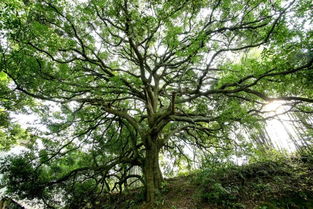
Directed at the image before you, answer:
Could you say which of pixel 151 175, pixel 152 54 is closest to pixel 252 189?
pixel 151 175

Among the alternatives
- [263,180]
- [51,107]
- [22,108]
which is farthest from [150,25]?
[22,108]

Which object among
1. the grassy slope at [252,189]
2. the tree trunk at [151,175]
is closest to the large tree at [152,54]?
the tree trunk at [151,175]

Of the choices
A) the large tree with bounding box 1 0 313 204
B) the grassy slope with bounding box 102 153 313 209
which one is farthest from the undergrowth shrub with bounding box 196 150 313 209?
the large tree with bounding box 1 0 313 204

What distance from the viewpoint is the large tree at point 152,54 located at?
307 cm

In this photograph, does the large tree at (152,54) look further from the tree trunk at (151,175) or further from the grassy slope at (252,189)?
the grassy slope at (252,189)

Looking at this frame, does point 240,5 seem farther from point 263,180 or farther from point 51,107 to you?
point 51,107

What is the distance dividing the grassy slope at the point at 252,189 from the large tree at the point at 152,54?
944mm

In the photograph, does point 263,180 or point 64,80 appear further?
point 64,80

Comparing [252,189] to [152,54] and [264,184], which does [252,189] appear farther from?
[152,54]

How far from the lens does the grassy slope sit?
3.08m

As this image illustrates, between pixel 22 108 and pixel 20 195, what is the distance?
3.03 m

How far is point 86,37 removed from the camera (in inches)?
200

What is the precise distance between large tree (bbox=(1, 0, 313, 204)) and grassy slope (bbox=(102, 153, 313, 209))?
944 mm

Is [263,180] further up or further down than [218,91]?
further down
